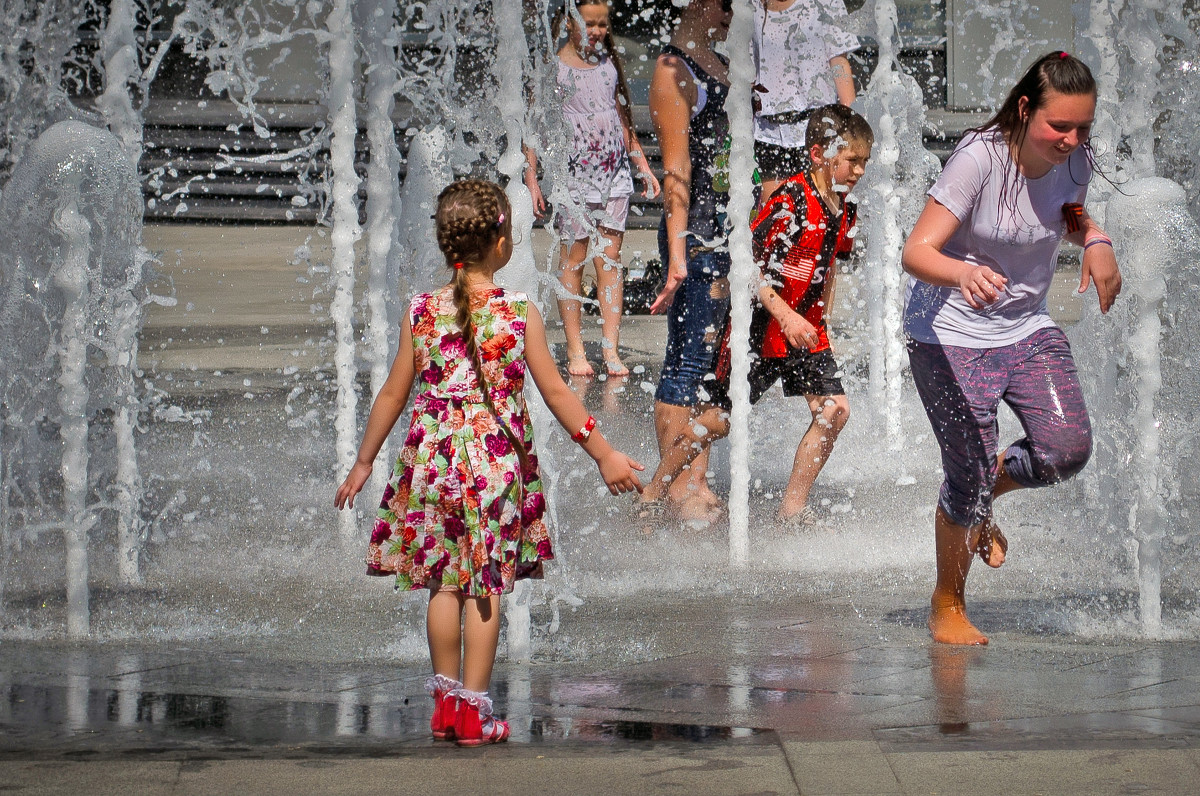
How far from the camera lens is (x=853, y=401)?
8.98 metres

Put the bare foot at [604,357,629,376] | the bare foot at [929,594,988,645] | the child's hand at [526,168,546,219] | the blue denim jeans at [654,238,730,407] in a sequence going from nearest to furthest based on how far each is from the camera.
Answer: the bare foot at [929,594,988,645] < the blue denim jeans at [654,238,730,407] < the child's hand at [526,168,546,219] < the bare foot at [604,357,629,376]

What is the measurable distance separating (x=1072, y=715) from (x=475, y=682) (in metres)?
1.29

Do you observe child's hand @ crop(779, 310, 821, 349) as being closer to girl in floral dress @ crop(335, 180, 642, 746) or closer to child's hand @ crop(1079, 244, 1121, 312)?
child's hand @ crop(1079, 244, 1121, 312)

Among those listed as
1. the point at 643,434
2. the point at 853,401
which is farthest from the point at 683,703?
the point at 853,401

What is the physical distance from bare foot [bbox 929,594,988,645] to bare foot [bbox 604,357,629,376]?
4960mm

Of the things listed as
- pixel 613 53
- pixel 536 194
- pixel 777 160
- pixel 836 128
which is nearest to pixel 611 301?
pixel 613 53

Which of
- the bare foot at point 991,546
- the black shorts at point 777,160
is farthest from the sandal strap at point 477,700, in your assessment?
the black shorts at point 777,160

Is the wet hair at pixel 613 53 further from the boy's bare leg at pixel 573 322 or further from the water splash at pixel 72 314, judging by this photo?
the water splash at pixel 72 314

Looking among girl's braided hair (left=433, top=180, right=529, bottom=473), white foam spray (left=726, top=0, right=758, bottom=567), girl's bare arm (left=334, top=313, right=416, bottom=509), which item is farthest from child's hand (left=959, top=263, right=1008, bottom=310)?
white foam spray (left=726, top=0, right=758, bottom=567)

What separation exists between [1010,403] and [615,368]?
17.0 ft

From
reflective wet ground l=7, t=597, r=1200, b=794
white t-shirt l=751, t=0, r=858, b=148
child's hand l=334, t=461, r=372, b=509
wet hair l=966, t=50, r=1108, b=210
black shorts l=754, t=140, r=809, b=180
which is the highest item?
white t-shirt l=751, t=0, r=858, b=148

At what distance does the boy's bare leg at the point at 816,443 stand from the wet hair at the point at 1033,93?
5.67 feet

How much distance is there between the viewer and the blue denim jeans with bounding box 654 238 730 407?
5.94 meters

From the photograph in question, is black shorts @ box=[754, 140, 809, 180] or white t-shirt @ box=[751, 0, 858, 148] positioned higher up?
white t-shirt @ box=[751, 0, 858, 148]
